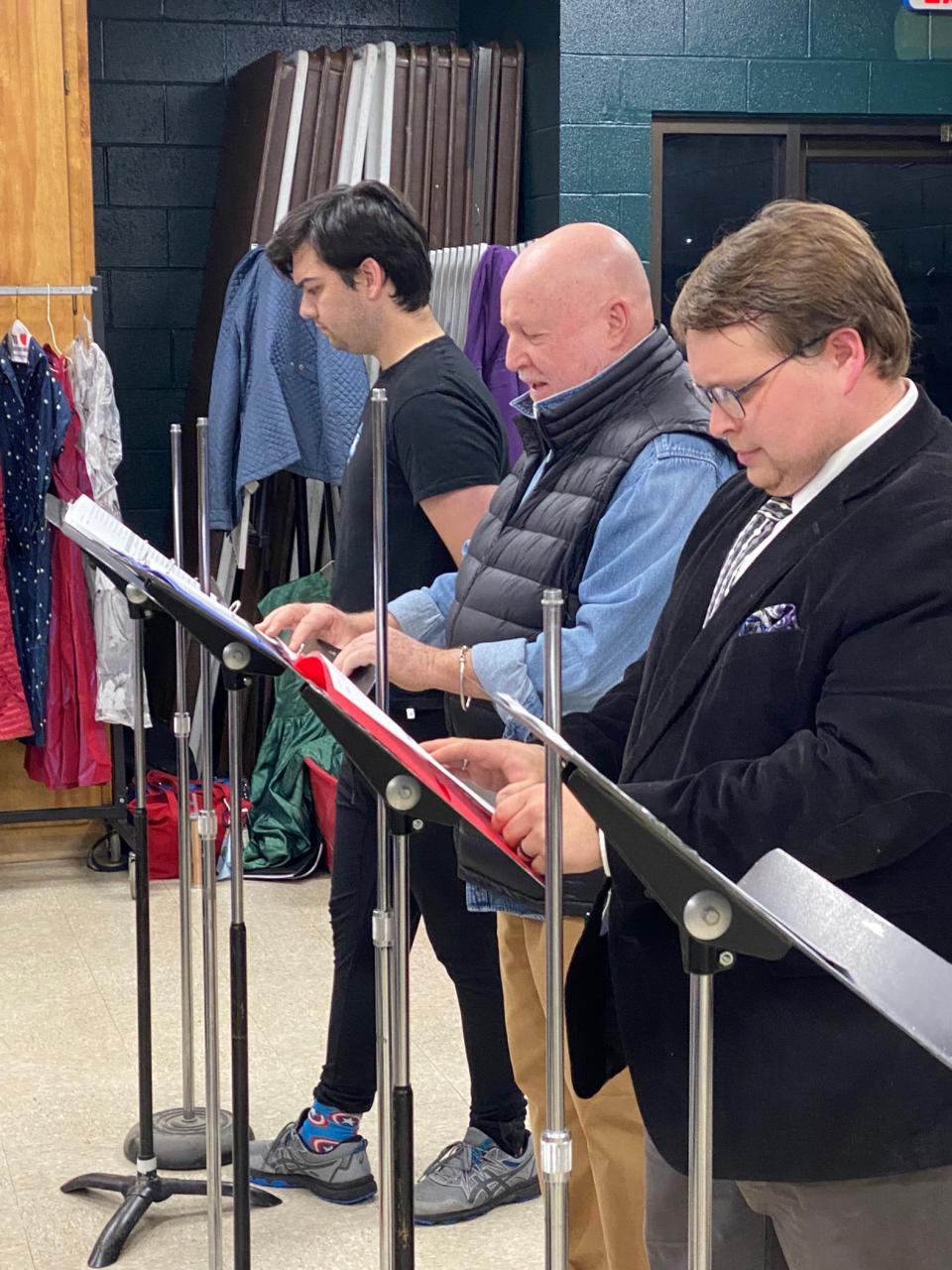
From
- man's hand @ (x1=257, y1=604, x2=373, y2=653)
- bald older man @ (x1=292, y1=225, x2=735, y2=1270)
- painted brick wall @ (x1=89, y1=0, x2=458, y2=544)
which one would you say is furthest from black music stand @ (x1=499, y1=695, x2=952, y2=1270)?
painted brick wall @ (x1=89, y1=0, x2=458, y2=544)

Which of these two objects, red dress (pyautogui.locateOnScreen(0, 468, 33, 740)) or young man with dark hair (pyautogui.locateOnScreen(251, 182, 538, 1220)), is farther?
red dress (pyautogui.locateOnScreen(0, 468, 33, 740))

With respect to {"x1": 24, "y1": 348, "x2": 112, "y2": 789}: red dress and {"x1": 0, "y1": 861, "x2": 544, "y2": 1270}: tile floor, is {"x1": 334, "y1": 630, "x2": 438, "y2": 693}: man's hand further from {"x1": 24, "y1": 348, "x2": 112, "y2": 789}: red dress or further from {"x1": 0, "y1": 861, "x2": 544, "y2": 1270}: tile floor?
{"x1": 24, "y1": 348, "x2": 112, "y2": 789}: red dress

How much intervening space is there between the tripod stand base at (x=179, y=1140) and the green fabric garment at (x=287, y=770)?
4.85ft

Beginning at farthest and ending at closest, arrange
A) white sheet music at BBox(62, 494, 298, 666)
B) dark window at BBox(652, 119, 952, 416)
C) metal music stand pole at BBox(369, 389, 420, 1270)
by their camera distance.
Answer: dark window at BBox(652, 119, 952, 416), white sheet music at BBox(62, 494, 298, 666), metal music stand pole at BBox(369, 389, 420, 1270)

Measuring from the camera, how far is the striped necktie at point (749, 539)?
58.5 inches

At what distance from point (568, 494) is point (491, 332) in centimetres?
227

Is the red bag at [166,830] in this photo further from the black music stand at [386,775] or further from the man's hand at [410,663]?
the black music stand at [386,775]

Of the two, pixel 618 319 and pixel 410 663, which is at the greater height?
pixel 618 319

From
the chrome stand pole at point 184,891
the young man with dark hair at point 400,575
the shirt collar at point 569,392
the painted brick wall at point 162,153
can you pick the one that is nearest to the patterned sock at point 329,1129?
the young man with dark hair at point 400,575

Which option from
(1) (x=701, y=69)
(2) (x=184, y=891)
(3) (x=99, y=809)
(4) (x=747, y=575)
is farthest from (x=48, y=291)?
(4) (x=747, y=575)

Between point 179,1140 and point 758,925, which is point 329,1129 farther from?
point 758,925

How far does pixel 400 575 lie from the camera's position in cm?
258

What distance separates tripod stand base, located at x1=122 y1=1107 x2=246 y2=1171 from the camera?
9.05 feet

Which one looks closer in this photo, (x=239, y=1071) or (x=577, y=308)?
(x=577, y=308)
